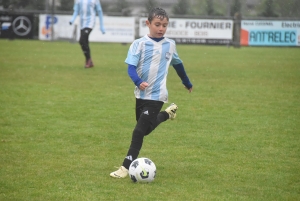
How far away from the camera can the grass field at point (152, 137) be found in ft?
17.4

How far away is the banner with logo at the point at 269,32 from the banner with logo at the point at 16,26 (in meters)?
9.66

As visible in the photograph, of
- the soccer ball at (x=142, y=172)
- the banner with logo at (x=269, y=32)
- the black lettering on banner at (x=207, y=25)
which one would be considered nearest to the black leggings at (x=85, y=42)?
the soccer ball at (x=142, y=172)

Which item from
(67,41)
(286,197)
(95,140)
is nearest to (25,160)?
(95,140)

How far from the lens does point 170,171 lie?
19.5 ft

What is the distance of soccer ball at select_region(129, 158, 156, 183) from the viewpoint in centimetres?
540

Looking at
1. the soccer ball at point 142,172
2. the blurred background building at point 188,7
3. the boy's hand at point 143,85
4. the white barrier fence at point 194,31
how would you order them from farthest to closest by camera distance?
the blurred background building at point 188,7
the white barrier fence at point 194,31
the boy's hand at point 143,85
the soccer ball at point 142,172

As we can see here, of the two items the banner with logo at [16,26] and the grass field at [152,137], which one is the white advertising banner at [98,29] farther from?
A: the grass field at [152,137]

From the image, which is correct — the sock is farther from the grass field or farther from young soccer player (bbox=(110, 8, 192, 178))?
the grass field

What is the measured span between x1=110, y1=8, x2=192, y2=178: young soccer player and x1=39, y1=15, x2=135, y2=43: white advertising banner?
21.5m

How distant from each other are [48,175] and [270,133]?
11.4 feet

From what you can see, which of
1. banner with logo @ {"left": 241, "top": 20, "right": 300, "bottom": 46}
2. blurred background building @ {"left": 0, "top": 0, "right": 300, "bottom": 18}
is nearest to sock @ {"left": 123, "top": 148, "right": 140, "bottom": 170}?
banner with logo @ {"left": 241, "top": 20, "right": 300, "bottom": 46}

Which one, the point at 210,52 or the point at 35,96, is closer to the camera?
the point at 35,96

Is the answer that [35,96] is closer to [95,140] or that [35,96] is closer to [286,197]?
[95,140]

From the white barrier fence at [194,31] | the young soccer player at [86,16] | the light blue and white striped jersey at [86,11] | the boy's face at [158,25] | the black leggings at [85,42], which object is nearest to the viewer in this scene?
the boy's face at [158,25]
